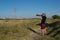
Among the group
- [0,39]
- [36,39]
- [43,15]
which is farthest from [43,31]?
[0,39]

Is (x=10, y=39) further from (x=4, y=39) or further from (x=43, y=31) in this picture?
(x=43, y=31)

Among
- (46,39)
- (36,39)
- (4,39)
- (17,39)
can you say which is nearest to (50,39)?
(46,39)

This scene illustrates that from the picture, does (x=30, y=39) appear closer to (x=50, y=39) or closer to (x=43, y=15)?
(x=50, y=39)

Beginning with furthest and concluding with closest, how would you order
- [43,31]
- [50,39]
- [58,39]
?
[43,31]
[50,39]
[58,39]

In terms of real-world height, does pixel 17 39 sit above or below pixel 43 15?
Answer: below

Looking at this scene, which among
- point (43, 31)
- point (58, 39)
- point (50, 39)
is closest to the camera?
point (58, 39)

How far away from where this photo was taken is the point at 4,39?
13.1 metres

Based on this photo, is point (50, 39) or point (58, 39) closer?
point (58, 39)

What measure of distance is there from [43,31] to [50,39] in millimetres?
3232

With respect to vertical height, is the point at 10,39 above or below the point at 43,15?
below

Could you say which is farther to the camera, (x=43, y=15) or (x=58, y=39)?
(x=43, y=15)

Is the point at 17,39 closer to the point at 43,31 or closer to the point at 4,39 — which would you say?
the point at 4,39

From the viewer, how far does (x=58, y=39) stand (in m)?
12.2

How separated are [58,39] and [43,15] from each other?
4658 mm
